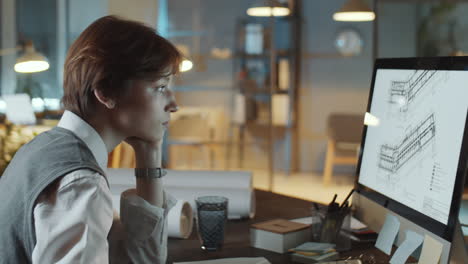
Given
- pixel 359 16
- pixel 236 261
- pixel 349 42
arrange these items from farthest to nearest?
1. pixel 349 42
2. pixel 359 16
3. pixel 236 261

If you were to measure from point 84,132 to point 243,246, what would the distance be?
0.54 m

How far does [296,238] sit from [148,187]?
0.37 m

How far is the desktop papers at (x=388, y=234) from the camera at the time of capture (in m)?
1.33

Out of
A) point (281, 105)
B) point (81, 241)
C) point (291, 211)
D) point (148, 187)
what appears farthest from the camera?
point (281, 105)

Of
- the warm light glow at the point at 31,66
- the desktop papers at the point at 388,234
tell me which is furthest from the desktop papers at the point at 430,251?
the warm light glow at the point at 31,66

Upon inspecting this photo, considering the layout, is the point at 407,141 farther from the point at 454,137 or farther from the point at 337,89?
the point at 337,89

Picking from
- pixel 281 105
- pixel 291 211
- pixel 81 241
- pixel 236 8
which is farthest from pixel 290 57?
pixel 81 241

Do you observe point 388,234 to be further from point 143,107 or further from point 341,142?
point 341,142

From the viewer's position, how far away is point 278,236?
4.66ft

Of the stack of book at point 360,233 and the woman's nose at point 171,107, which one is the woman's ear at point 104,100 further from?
the stack of book at point 360,233

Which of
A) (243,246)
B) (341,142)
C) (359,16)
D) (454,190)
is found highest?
(359,16)

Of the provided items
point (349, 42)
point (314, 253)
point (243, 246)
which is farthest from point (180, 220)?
point (349, 42)

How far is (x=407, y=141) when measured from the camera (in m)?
1.29

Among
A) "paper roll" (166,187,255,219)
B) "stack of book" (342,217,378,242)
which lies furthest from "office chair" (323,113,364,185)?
"stack of book" (342,217,378,242)
